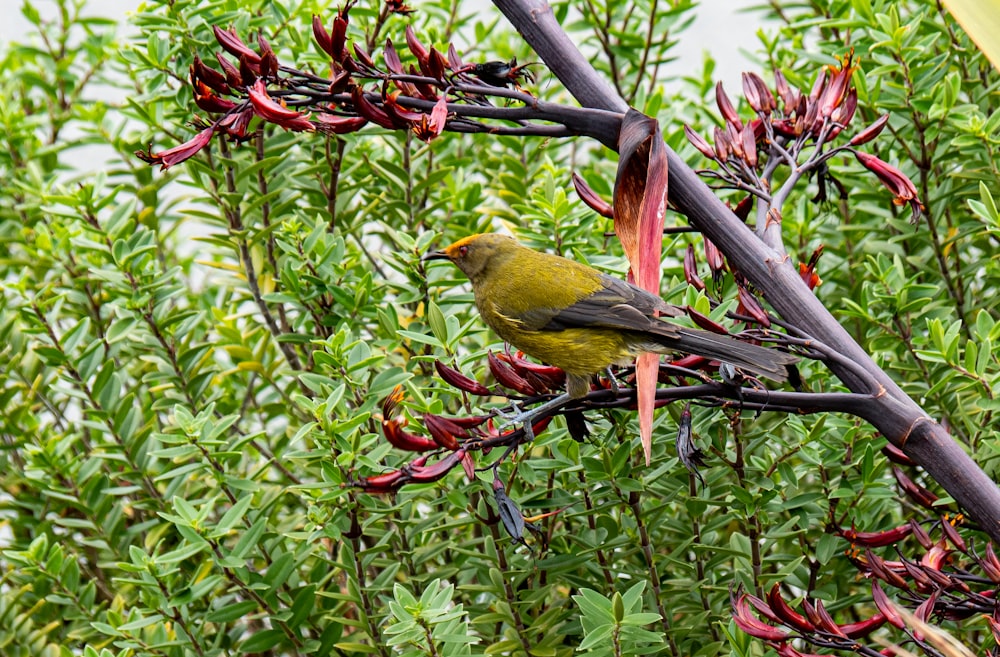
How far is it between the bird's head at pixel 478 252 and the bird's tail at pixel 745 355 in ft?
2.20

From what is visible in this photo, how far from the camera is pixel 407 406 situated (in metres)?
1.58

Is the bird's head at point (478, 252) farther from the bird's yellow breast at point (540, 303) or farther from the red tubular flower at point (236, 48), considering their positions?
the red tubular flower at point (236, 48)

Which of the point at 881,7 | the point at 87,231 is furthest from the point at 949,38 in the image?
the point at 87,231

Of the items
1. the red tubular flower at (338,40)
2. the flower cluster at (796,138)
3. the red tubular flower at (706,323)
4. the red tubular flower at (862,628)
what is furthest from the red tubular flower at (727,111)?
the red tubular flower at (862,628)

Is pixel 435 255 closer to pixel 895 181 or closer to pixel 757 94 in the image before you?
pixel 757 94

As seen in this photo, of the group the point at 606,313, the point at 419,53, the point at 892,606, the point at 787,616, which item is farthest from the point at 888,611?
the point at 419,53

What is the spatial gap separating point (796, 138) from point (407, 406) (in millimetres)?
660

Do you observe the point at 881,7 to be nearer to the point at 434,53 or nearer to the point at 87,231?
the point at 434,53

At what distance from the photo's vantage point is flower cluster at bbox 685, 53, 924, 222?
1.43 m

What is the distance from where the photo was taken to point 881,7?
2113 millimetres

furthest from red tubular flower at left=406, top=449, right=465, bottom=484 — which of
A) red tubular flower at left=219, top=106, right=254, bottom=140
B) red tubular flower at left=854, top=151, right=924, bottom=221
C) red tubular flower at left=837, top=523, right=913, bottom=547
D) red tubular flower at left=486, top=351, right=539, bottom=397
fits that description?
red tubular flower at left=854, top=151, right=924, bottom=221

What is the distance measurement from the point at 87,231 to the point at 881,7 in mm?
1585

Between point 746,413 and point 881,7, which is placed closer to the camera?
point 746,413

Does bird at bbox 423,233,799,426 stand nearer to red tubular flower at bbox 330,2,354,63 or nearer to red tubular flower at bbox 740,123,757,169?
red tubular flower at bbox 740,123,757,169
